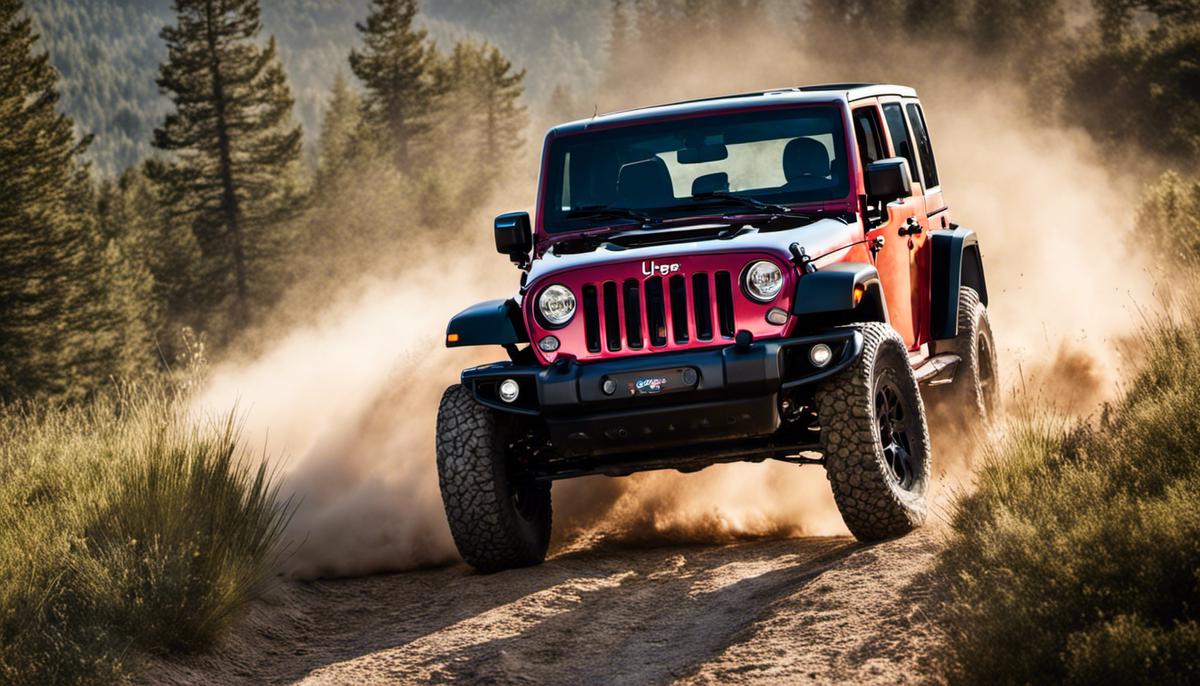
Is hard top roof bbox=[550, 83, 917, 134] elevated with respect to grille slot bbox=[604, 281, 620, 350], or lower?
elevated

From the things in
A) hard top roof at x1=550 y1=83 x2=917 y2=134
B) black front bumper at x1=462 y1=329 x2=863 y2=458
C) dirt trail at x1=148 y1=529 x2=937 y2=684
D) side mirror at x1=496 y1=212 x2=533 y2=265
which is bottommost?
dirt trail at x1=148 y1=529 x2=937 y2=684

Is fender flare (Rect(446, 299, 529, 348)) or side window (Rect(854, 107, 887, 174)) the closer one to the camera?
fender flare (Rect(446, 299, 529, 348))

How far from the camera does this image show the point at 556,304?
7.48m

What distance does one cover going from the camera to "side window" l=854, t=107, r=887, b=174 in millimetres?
8727

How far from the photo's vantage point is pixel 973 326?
10125mm

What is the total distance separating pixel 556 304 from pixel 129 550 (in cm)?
244

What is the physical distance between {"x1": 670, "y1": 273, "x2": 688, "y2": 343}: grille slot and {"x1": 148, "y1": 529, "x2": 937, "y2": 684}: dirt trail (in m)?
1.28

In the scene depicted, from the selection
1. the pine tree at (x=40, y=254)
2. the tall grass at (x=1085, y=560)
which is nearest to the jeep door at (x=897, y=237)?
the tall grass at (x=1085, y=560)

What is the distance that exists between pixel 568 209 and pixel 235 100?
43.9 m

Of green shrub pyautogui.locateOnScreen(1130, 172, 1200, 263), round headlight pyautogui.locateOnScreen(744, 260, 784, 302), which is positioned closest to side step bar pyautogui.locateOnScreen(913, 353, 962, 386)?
round headlight pyautogui.locateOnScreen(744, 260, 784, 302)

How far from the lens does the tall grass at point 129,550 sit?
6.14m

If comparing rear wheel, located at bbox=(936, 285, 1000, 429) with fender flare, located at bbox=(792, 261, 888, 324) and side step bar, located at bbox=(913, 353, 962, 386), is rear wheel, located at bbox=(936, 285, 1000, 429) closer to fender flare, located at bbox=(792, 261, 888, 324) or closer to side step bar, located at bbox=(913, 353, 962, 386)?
side step bar, located at bbox=(913, 353, 962, 386)

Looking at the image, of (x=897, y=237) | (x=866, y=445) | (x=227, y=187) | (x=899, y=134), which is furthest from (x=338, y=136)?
(x=866, y=445)

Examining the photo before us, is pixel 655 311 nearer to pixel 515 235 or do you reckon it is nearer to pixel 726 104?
pixel 515 235
